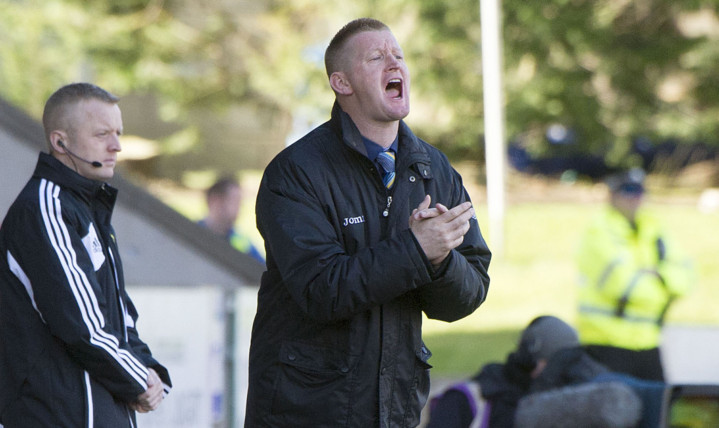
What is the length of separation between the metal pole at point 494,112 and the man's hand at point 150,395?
1400 cm

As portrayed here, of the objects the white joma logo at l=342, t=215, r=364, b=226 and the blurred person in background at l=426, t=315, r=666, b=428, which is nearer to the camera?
the white joma logo at l=342, t=215, r=364, b=226

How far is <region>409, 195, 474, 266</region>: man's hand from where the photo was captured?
2701mm

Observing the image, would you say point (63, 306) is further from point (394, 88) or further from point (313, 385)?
point (394, 88)

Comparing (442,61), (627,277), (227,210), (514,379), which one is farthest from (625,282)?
(442,61)

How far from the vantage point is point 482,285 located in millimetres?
2967

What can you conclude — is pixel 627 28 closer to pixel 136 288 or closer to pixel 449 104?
pixel 449 104

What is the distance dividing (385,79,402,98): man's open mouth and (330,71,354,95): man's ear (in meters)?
0.11

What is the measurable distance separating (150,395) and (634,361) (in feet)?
14.0

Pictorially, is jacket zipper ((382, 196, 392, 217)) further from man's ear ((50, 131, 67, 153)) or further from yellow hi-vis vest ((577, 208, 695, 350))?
yellow hi-vis vest ((577, 208, 695, 350))

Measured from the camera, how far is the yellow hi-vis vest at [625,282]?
7.29 metres

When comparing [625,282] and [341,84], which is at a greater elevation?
[341,84]

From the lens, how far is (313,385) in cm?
285

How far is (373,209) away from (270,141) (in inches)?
898

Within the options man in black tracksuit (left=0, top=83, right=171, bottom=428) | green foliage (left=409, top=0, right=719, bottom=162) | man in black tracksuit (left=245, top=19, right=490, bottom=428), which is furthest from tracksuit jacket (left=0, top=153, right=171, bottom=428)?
green foliage (left=409, top=0, right=719, bottom=162)
